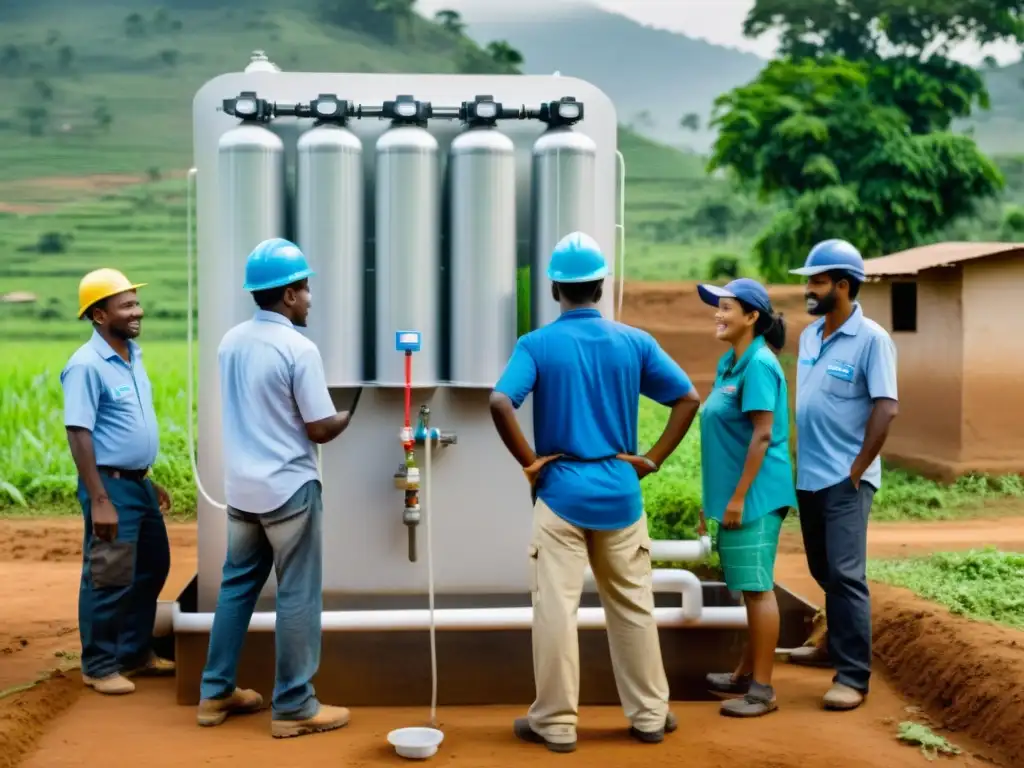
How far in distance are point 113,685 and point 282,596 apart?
133 cm

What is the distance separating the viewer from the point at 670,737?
461cm

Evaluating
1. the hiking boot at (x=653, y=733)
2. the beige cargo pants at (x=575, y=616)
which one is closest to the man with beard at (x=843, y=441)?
the hiking boot at (x=653, y=733)

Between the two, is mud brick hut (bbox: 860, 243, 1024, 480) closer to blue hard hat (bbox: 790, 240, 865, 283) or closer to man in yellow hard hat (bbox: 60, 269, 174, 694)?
blue hard hat (bbox: 790, 240, 865, 283)

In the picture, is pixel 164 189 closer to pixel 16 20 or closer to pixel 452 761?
pixel 16 20

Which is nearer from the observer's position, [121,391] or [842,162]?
[121,391]

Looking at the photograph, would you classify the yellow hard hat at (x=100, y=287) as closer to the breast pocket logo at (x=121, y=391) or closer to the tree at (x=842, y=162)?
the breast pocket logo at (x=121, y=391)

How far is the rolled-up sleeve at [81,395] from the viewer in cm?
521

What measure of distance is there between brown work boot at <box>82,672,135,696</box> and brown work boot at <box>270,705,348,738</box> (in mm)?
1014

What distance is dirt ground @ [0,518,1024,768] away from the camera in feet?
14.5

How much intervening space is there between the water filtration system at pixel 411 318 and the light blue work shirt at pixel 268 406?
62cm

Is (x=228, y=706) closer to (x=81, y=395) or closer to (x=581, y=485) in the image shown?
(x=81, y=395)

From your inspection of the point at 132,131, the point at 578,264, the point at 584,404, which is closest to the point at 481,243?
the point at 578,264

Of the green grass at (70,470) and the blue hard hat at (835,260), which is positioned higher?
the blue hard hat at (835,260)

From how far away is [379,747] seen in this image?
4516 mm
